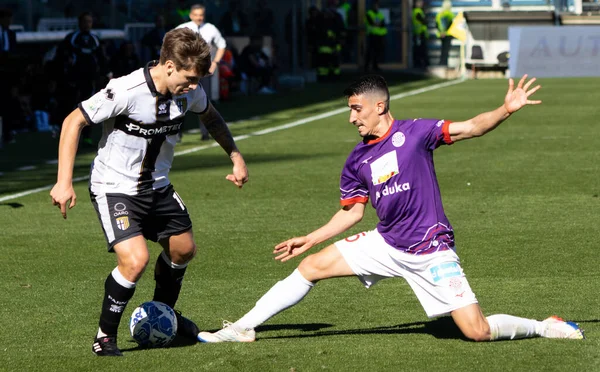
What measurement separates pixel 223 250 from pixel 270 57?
72.0ft

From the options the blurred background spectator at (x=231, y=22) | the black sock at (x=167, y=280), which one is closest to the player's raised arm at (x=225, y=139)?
the black sock at (x=167, y=280)

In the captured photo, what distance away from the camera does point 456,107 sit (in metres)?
24.9

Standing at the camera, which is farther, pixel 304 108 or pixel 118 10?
pixel 118 10

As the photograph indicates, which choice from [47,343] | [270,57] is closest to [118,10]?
[270,57]

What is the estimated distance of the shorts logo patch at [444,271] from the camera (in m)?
6.76

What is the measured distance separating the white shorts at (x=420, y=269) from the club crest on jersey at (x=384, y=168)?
321mm

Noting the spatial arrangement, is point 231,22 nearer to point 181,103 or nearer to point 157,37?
point 157,37

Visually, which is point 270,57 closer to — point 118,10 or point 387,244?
point 118,10

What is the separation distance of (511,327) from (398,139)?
118 centimetres

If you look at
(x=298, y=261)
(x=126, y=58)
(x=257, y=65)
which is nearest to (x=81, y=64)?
(x=126, y=58)

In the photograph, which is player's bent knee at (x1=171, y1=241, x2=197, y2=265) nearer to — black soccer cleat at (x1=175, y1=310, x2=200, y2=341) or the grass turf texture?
black soccer cleat at (x1=175, y1=310, x2=200, y2=341)

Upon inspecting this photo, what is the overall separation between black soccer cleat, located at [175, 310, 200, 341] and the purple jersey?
1.21m

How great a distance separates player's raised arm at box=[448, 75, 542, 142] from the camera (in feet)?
21.4

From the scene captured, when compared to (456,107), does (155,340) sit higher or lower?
higher
